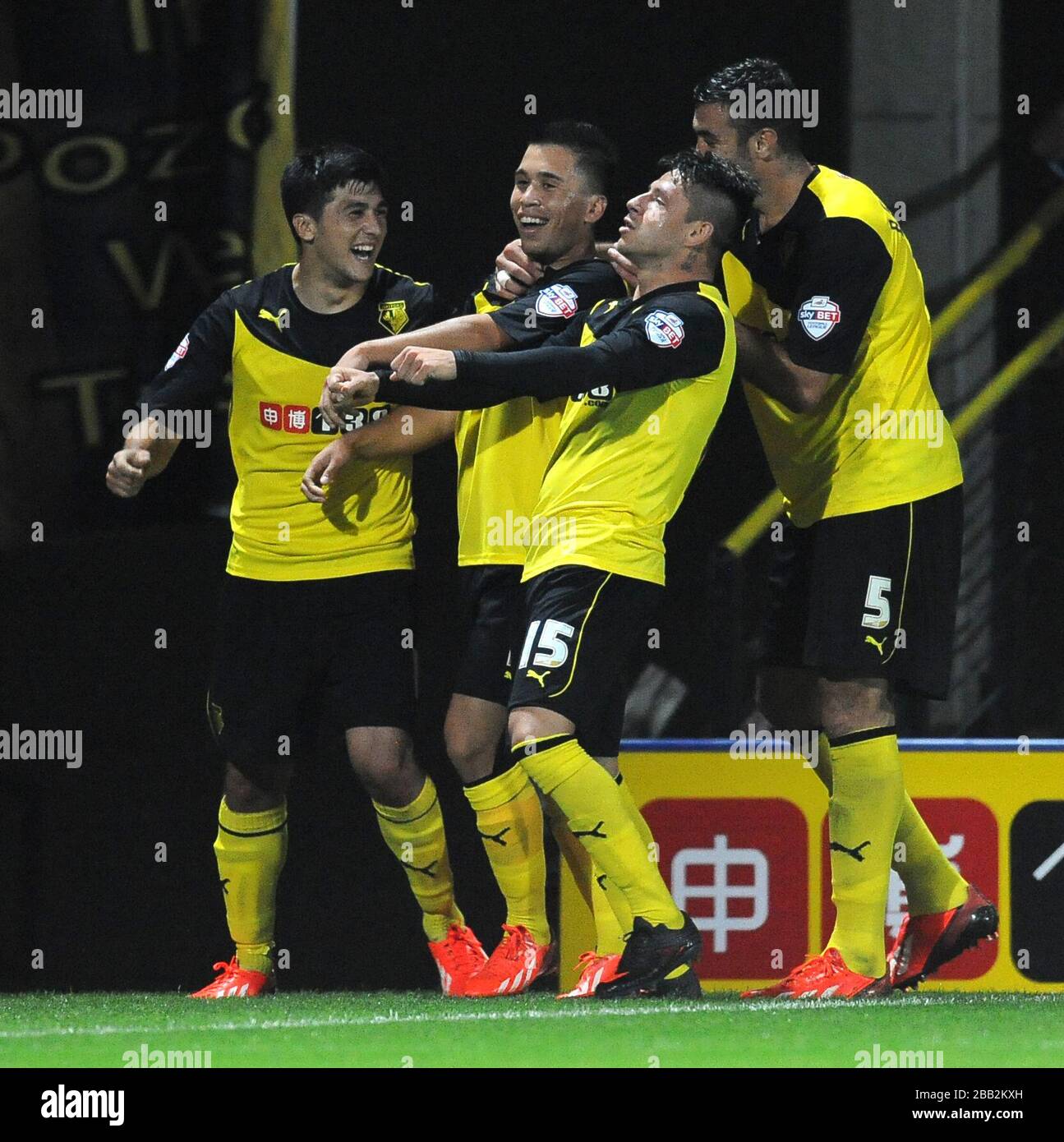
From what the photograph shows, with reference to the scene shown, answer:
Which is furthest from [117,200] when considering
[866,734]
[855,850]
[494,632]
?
[855,850]

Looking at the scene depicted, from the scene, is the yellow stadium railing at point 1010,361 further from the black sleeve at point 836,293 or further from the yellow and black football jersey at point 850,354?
the black sleeve at point 836,293

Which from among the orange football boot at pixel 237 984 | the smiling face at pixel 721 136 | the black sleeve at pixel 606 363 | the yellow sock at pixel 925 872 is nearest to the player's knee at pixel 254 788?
the orange football boot at pixel 237 984

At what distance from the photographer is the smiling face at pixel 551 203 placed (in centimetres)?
486

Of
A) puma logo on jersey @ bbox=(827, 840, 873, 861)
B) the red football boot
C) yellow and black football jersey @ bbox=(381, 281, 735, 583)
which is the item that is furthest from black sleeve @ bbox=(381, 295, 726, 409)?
the red football boot

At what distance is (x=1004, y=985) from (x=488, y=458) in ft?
5.68

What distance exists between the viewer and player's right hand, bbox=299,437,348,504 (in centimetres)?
470

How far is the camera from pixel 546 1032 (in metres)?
3.98

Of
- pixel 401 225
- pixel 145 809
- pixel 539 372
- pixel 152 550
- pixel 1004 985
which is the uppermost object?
pixel 401 225

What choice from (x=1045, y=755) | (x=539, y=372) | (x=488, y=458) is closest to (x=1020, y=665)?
(x=1045, y=755)

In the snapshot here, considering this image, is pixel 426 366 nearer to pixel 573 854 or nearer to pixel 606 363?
pixel 606 363

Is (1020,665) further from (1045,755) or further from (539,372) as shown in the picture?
(539,372)

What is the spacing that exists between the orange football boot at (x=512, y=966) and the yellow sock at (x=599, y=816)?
2.12 feet
